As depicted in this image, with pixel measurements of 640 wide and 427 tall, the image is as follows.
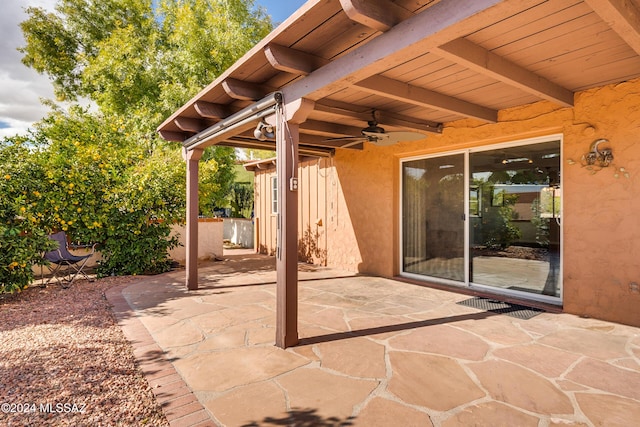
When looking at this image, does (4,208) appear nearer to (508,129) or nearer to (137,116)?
(137,116)

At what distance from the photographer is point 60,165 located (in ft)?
19.6

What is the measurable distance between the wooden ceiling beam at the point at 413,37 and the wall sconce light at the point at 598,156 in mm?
2499

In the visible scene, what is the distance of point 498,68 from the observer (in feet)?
9.48

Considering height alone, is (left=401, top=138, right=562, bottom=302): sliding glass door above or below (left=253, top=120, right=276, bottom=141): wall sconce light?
below

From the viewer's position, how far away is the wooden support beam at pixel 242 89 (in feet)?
11.6

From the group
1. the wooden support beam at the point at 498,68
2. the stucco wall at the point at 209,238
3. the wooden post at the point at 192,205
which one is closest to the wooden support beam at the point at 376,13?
the wooden support beam at the point at 498,68

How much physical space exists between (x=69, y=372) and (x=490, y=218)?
5225 mm

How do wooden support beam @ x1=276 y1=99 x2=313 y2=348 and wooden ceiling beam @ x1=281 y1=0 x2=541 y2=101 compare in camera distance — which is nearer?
wooden ceiling beam @ x1=281 y1=0 x2=541 y2=101

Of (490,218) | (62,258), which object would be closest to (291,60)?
(490,218)

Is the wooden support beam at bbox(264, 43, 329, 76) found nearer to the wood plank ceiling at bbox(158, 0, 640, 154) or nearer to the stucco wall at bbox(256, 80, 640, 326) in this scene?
the wood plank ceiling at bbox(158, 0, 640, 154)

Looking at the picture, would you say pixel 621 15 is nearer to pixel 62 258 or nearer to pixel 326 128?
pixel 326 128

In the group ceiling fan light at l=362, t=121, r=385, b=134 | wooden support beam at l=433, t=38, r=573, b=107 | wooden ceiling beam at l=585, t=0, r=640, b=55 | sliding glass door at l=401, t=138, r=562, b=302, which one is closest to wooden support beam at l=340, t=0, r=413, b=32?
wooden support beam at l=433, t=38, r=573, b=107

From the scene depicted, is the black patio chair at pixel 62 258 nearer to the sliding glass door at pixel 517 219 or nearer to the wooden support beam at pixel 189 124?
the wooden support beam at pixel 189 124

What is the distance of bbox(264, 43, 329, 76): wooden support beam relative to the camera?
9.11 feet
